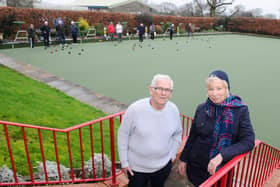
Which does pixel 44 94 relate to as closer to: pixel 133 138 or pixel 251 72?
pixel 133 138

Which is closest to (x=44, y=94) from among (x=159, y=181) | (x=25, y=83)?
(x=25, y=83)

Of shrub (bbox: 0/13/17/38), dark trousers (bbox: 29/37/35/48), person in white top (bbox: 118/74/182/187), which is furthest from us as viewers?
shrub (bbox: 0/13/17/38)

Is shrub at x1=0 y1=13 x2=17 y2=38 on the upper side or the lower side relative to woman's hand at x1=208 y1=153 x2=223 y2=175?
upper

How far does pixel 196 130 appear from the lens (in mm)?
2082

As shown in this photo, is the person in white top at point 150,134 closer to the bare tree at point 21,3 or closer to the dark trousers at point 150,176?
the dark trousers at point 150,176

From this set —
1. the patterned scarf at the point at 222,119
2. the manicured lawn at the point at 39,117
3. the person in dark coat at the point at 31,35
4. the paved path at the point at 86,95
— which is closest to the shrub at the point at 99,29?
the person in dark coat at the point at 31,35

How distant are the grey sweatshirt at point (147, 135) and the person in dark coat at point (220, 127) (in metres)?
0.24

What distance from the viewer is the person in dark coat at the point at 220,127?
182 centimetres

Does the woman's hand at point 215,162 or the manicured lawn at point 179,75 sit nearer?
the woman's hand at point 215,162

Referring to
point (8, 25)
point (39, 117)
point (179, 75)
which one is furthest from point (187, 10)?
point (39, 117)

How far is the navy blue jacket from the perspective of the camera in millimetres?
1820

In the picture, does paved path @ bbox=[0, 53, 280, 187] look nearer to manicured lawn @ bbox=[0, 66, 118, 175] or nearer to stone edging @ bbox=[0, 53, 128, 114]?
stone edging @ bbox=[0, 53, 128, 114]

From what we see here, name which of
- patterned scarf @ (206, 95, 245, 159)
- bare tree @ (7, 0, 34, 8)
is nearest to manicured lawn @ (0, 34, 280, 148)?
patterned scarf @ (206, 95, 245, 159)

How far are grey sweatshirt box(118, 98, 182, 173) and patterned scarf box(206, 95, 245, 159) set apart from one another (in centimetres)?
37
